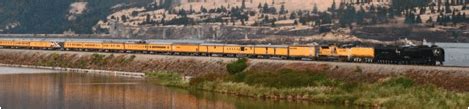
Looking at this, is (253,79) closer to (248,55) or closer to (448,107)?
(448,107)

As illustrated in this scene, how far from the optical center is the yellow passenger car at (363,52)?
96.6 metres

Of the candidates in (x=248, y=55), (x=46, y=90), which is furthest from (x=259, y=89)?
(x=248, y=55)

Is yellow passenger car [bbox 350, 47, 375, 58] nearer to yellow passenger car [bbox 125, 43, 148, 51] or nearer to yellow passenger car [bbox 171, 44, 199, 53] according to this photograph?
yellow passenger car [bbox 171, 44, 199, 53]

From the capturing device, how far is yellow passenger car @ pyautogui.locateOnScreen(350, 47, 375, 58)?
96.6 m

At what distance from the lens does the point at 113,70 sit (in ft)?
414

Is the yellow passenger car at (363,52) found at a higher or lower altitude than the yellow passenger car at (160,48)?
higher

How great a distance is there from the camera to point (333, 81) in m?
78.0

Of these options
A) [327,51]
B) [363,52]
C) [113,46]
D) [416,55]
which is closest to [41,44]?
[113,46]

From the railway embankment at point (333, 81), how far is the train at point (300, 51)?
4104mm

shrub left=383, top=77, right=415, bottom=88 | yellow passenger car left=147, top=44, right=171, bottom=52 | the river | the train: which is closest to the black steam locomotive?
the train

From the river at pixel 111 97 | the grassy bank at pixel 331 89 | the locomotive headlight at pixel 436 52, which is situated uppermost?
the locomotive headlight at pixel 436 52

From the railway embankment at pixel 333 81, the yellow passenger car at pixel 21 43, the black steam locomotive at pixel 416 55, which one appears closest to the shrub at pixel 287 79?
the railway embankment at pixel 333 81

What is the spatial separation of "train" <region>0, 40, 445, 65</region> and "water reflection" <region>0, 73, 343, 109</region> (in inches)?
695

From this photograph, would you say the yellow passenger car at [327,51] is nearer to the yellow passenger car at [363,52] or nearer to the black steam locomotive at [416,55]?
the yellow passenger car at [363,52]
